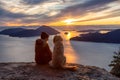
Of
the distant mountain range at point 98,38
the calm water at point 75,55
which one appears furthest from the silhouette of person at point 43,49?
the distant mountain range at point 98,38

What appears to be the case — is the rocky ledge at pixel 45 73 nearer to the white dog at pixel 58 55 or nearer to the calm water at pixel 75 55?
the white dog at pixel 58 55

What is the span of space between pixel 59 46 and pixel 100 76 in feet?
7.66

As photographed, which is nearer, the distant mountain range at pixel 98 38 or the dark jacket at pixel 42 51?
the dark jacket at pixel 42 51

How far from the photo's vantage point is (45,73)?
1032cm

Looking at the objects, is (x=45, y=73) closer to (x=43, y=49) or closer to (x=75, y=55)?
(x=43, y=49)

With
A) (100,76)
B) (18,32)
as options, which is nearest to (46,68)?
(100,76)

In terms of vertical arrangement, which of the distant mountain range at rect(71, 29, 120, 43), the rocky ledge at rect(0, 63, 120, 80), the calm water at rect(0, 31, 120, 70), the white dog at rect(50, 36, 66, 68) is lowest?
the calm water at rect(0, 31, 120, 70)

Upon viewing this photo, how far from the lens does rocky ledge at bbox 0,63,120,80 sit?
9.72 m

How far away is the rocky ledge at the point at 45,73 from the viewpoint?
9719mm

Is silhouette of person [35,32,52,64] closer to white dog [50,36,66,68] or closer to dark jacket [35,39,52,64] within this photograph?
dark jacket [35,39,52,64]

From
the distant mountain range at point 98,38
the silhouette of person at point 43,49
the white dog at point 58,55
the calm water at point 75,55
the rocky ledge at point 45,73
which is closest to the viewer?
the rocky ledge at point 45,73

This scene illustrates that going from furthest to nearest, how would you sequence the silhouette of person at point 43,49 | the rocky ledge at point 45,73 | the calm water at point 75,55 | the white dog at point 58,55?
the calm water at point 75,55 → the silhouette of person at point 43,49 → the white dog at point 58,55 → the rocky ledge at point 45,73

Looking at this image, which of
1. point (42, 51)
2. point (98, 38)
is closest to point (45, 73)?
point (42, 51)

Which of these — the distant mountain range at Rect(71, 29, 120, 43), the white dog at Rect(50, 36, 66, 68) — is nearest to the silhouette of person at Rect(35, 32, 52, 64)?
the white dog at Rect(50, 36, 66, 68)
